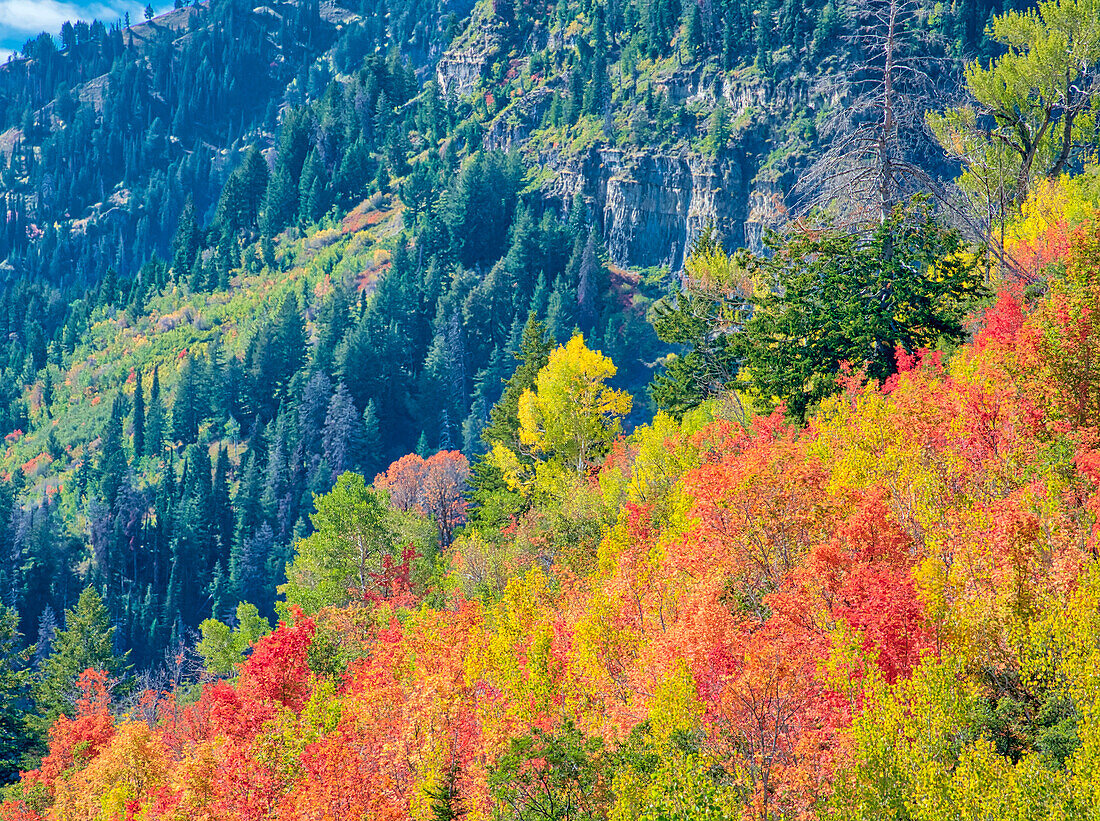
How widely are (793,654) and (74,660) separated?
7242cm

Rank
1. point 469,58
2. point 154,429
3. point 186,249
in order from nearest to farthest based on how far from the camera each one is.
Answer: point 154,429 → point 186,249 → point 469,58

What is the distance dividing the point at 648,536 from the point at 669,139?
128 m

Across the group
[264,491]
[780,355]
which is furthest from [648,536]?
[264,491]

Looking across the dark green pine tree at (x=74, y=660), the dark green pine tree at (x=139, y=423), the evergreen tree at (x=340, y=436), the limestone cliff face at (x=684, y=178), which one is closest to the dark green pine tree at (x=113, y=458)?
the dark green pine tree at (x=139, y=423)

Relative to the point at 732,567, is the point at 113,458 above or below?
below

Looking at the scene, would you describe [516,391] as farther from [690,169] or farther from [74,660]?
[690,169]

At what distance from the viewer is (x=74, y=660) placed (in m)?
76.4

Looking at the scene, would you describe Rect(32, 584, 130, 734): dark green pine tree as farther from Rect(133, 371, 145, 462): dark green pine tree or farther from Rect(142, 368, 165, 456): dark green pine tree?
Rect(133, 371, 145, 462): dark green pine tree

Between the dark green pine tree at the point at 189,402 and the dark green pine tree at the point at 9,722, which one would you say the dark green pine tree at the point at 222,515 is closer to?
the dark green pine tree at the point at 189,402

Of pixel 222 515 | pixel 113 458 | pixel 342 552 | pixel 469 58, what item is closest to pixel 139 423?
pixel 113 458

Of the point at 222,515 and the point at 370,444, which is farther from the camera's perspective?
the point at 370,444

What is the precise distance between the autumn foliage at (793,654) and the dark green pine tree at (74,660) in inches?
1588

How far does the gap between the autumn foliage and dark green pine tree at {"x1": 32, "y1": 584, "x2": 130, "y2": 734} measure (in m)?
40.3

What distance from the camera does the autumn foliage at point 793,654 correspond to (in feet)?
55.4
